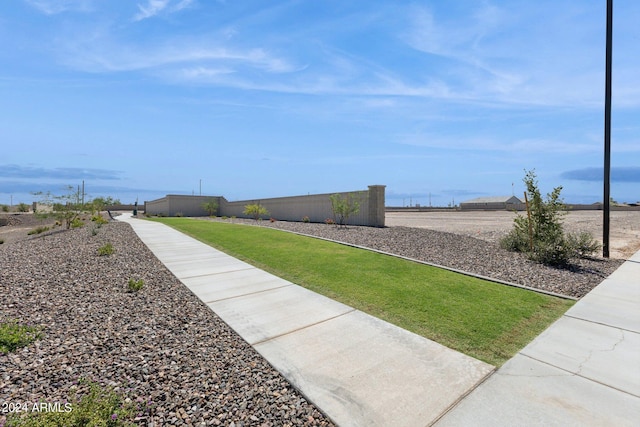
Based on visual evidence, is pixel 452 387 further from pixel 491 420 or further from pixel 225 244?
pixel 225 244

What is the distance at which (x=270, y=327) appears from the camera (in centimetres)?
451

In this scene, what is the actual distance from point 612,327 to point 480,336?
1975 millimetres

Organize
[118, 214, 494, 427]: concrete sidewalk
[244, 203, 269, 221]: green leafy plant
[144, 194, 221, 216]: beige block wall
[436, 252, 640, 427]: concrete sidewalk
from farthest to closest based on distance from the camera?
[144, 194, 221, 216]: beige block wall
[244, 203, 269, 221]: green leafy plant
[118, 214, 494, 427]: concrete sidewalk
[436, 252, 640, 427]: concrete sidewalk

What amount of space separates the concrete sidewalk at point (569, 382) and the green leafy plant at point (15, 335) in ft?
15.4

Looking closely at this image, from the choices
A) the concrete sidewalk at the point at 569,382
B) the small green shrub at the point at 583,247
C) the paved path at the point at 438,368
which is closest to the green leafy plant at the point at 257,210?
the small green shrub at the point at 583,247

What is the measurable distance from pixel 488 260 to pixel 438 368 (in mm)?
6259

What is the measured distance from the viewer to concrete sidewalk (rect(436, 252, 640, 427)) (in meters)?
2.67

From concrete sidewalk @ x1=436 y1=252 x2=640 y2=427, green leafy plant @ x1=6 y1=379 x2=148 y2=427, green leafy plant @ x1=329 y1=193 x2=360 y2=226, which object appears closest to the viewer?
green leafy plant @ x1=6 y1=379 x2=148 y2=427

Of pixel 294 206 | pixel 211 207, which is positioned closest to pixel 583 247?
Answer: pixel 294 206

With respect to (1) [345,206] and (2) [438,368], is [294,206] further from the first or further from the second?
(2) [438,368]

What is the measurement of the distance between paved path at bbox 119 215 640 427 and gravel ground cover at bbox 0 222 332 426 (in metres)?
0.30

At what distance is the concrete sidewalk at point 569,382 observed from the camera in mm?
2672

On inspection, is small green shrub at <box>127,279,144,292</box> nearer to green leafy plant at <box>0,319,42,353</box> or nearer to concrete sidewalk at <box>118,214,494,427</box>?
concrete sidewalk at <box>118,214,494,427</box>

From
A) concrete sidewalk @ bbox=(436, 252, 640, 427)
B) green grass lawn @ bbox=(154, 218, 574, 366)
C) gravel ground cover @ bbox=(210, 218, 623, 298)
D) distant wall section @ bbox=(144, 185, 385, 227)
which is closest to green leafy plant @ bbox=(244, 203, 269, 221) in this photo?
distant wall section @ bbox=(144, 185, 385, 227)
